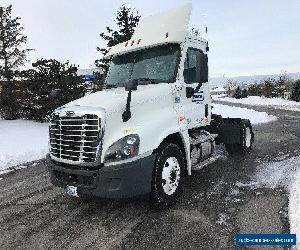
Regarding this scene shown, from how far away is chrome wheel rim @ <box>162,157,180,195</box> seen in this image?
233 inches

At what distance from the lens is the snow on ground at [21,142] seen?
1028 cm

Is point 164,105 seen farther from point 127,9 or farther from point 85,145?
point 127,9

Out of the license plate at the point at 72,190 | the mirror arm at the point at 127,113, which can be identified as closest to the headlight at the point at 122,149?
the mirror arm at the point at 127,113

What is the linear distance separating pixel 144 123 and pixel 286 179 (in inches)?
153

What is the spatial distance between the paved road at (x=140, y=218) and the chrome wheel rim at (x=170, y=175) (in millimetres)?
358

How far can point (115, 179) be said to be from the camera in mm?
5152

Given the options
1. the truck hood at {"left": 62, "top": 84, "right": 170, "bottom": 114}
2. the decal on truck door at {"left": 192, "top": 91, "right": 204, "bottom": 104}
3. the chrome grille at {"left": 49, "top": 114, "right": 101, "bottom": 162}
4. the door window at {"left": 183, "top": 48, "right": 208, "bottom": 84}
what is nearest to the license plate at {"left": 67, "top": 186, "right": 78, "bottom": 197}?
the chrome grille at {"left": 49, "top": 114, "right": 101, "bottom": 162}

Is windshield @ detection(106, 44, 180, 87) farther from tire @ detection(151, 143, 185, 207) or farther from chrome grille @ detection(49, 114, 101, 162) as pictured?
chrome grille @ detection(49, 114, 101, 162)

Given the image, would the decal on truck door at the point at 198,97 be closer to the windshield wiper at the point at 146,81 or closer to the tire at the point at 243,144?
the windshield wiper at the point at 146,81

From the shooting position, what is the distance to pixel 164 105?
20.4 ft

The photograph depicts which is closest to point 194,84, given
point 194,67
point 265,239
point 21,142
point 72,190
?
point 194,67

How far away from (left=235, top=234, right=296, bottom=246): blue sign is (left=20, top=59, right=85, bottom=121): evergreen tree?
43.5 ft

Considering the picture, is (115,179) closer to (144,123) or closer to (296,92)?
(144,123)

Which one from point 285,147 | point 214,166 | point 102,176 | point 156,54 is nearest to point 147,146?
point 102,176
